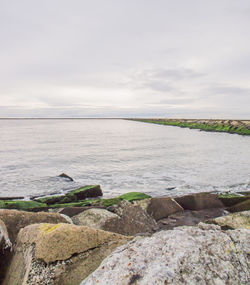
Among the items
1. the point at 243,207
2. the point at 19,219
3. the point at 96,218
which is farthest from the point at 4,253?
the point at 243,207

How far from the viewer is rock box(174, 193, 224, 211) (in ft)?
30.6

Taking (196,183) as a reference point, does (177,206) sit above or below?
above

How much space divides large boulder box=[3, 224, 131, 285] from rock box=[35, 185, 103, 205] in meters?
8.60

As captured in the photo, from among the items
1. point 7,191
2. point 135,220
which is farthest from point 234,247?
point 7,191

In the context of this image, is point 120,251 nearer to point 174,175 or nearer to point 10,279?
point 10,279

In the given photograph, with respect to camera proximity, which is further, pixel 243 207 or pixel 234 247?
pixel 243 207

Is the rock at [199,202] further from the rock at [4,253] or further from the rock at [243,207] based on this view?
the rock at [4,253]

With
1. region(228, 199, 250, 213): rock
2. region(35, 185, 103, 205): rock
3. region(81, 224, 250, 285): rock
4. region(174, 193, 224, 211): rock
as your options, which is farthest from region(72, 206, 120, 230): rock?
region(35, 185, 103, 205): rock

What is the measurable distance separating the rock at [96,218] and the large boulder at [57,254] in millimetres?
2537

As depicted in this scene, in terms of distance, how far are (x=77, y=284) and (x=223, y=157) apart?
1016 inches

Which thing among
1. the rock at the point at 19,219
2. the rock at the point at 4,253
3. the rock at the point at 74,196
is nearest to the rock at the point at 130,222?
the rock at the point at 19,219

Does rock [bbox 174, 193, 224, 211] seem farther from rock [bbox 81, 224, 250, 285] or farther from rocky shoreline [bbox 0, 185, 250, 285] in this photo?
rock [bbox 81, 224, 250, 285]

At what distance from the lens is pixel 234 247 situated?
2.70 metres

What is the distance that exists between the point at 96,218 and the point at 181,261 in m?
4.43
